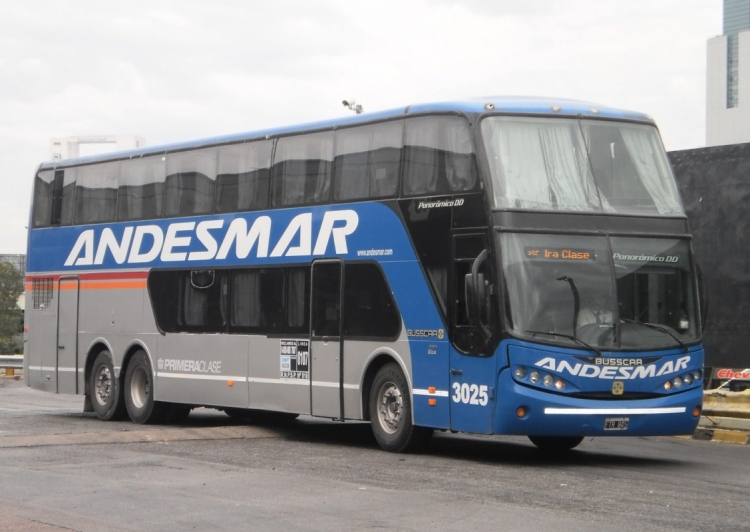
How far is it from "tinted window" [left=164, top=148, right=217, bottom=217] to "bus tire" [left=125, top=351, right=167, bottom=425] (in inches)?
99.4

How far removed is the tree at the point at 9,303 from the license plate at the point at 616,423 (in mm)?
93059

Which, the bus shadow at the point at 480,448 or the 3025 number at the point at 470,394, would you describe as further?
the bus shadow at the point at 480,448

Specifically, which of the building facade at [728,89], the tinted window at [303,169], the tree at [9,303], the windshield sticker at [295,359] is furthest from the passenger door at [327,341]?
the building facade at [728,89]

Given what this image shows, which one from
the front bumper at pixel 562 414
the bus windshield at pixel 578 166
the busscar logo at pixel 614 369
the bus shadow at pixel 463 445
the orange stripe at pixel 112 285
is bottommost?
the bus shadow at pixel 463 445

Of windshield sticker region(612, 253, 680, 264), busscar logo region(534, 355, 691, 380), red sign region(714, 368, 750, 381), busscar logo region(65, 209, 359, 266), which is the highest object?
busscar logo region(65, 209, 359, 266)

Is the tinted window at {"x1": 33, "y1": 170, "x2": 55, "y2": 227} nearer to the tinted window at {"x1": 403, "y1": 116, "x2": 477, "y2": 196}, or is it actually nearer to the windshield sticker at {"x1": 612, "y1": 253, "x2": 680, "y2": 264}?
the tinted window at {"x1": 403, "y1": 116, "x2": 477, "y2": 196}

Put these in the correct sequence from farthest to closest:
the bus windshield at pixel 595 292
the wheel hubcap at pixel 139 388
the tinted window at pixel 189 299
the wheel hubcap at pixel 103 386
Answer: the wheel hubcap at pixel 103 386, the wheel hubcap at pixel 139 388, the tinted window at pixel 189 299, the bus windshield at pixel 595 292

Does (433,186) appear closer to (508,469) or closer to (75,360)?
(508,469)

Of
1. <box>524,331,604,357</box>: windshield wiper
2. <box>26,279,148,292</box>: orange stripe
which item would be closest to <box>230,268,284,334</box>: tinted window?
<box>26,279,148,292</box>: orange stripe

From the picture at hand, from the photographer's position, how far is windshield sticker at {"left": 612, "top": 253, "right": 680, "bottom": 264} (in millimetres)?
14398

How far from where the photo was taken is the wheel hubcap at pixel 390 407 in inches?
622

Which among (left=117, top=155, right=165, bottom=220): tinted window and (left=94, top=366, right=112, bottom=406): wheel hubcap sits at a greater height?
(left=117, top=155, right=165, bottom=220): tinted window

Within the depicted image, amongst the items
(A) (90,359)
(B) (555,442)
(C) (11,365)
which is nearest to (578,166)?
(B) (555,442)

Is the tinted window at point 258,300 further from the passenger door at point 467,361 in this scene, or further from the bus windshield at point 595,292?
the bus windshield at point 595,292
